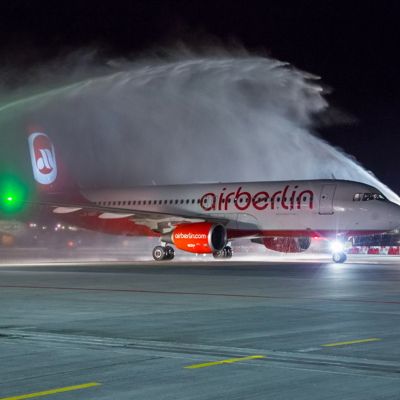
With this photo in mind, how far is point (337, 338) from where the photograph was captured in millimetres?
10797

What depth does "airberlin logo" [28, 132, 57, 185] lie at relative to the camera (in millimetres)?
50469

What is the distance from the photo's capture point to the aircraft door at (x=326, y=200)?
37.5 meters

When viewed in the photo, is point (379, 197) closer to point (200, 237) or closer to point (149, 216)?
point (200, 237)

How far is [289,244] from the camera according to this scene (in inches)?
1662

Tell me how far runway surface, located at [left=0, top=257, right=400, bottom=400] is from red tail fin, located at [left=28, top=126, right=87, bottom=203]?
30.7m

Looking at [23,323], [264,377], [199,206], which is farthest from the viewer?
[199,206]

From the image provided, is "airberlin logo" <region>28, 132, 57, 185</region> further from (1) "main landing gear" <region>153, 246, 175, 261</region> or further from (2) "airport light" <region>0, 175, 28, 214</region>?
(1) "main landing gear" <region>153, 246, 175, 261</region>

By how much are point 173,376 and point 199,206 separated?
34.6m

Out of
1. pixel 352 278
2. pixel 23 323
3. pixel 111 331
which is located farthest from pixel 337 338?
pixel 352 278

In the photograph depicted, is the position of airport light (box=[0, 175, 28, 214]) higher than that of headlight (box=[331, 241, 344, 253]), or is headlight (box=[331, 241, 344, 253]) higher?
airport light (box=[0, 175, 28, 214])

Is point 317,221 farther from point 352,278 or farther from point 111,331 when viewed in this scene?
point 111,331

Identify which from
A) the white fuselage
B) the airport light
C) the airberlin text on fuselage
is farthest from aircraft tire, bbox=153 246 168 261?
the airport light

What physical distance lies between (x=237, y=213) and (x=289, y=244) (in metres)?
3.96

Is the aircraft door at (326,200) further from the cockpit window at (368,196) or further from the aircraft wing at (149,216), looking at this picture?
the aircraft wing at (149,216)
